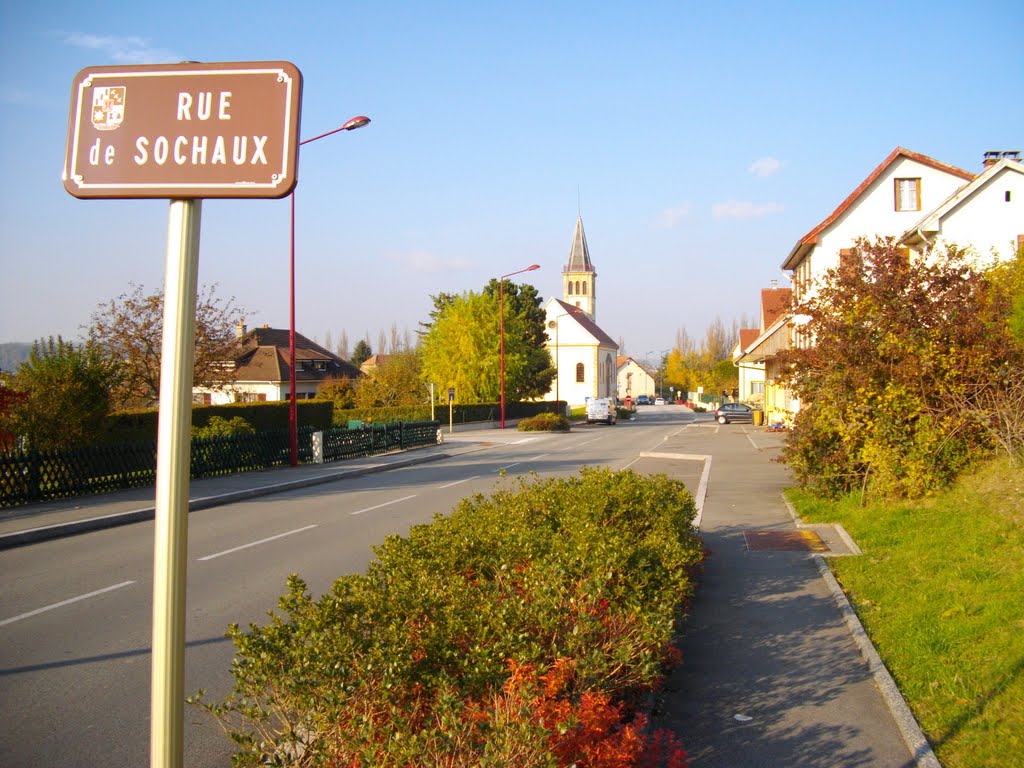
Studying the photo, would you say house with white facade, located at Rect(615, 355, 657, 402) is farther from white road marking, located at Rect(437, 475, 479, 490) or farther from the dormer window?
white road marking, located at Rect(437, 475, 479, 490)

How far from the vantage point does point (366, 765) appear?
3031mm

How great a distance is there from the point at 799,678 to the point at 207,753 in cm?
394

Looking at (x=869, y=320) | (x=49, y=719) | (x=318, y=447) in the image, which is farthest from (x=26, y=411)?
(x=869, y=320)

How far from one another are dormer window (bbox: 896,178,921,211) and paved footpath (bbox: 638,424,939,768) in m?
31.3

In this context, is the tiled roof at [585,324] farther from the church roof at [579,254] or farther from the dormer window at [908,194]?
the dormer window at [908,194]

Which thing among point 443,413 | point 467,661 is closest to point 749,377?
point 443,413

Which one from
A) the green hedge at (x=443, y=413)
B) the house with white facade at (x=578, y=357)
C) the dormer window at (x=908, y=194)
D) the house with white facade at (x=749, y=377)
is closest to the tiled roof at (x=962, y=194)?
the dormer window at (x=908, y=194)

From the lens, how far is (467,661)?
13.0 ft

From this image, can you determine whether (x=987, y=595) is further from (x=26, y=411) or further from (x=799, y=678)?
(x=26, y=411)

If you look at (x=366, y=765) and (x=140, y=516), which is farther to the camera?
(x=140, y=516)

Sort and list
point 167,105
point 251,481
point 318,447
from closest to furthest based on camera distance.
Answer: point 167,105 → point 251,481 → point 318,447

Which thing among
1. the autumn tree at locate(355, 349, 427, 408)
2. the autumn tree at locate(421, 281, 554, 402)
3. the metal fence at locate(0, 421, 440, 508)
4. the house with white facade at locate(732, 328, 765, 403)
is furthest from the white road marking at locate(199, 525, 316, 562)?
the house with white facade at locate(732, 328, 765, 403)

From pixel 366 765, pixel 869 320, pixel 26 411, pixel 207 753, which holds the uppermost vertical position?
pixel 869 320

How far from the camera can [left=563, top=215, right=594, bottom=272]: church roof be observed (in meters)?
127
